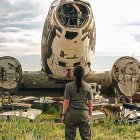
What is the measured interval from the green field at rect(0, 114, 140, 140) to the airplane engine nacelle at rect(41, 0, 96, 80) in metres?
5.38

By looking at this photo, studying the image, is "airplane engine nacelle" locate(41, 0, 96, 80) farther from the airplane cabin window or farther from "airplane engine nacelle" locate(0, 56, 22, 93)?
"airplane engine nacelle" locate(0, 56, 22, 93)

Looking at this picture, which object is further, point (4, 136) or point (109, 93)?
point (109, 93)

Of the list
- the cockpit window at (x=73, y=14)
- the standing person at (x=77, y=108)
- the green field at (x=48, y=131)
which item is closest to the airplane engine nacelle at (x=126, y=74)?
the cockpit window at (x=73, y=14)

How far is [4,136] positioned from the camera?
401 inches

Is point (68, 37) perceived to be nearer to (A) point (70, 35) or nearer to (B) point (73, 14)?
(A) point (70, 35)

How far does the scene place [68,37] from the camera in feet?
57.4

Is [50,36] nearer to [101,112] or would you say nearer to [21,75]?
[21,75]

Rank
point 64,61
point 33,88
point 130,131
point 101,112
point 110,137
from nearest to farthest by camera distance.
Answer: point 110,137, point 130,131, point 101,112, point 64,61, point 33,88

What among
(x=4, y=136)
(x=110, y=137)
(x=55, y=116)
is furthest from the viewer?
(x=55, y=116)

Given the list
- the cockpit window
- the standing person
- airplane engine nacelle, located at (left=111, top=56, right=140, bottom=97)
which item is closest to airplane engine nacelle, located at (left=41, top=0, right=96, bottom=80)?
the cockpit window

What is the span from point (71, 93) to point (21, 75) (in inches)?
434

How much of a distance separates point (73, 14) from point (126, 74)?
4172 mm

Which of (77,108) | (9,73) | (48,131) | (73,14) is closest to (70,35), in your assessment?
(73,14)

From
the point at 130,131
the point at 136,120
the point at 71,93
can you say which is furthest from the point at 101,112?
the point at 71,93
